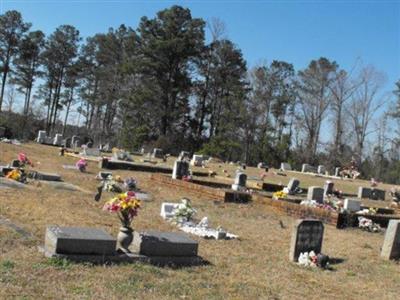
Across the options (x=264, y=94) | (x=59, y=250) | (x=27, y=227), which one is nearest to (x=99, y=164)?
(x=27, y=227)

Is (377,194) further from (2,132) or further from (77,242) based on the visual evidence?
(2,132)

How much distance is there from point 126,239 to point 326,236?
626 centimetres

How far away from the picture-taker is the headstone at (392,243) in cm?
1062

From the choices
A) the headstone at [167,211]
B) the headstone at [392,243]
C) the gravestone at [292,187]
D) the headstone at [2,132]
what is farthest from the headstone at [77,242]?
the headstone at [2,132]

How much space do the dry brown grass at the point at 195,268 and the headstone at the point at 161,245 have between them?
366 millimetres

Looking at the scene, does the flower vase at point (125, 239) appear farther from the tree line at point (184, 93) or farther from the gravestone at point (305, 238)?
the tree line at point (184, 93)

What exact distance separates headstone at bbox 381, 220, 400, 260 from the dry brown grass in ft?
1.03

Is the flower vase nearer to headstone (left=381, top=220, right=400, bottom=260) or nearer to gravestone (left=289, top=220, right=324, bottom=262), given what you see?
gravestone (left=289, top=220, right=324, bottom=262)

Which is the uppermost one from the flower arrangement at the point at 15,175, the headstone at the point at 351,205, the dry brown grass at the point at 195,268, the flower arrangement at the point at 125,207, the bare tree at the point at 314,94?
the bare tree at the point at 314,94

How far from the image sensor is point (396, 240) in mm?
10680

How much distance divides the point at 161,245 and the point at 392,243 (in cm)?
504

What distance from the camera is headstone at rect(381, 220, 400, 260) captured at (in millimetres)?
10618

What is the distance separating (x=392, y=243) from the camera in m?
10.6

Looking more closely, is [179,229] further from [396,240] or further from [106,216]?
[396,240]
